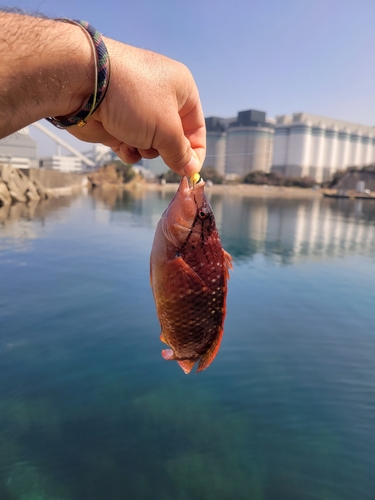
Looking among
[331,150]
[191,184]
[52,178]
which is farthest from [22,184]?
[331,150]

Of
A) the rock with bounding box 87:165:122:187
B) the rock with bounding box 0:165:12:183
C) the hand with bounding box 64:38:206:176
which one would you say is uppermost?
the rock with bounding box 87:165:122:187

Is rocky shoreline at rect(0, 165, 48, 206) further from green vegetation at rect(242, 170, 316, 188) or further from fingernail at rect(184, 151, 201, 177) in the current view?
green vegetation at rect(242, 170, 316, 188)

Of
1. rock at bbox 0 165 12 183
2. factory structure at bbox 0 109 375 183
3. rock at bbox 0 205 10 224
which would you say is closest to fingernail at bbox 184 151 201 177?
rock at bbox 0 205 10 224

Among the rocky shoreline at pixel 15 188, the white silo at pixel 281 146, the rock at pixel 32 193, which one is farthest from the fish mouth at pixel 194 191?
the white silo at pixel 281 146

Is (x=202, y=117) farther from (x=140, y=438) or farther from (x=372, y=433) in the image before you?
(x=372, y=433)

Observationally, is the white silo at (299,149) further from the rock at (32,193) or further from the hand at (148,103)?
the hand at (148,103)

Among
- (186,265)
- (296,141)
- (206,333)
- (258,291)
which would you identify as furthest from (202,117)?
(296,141)
